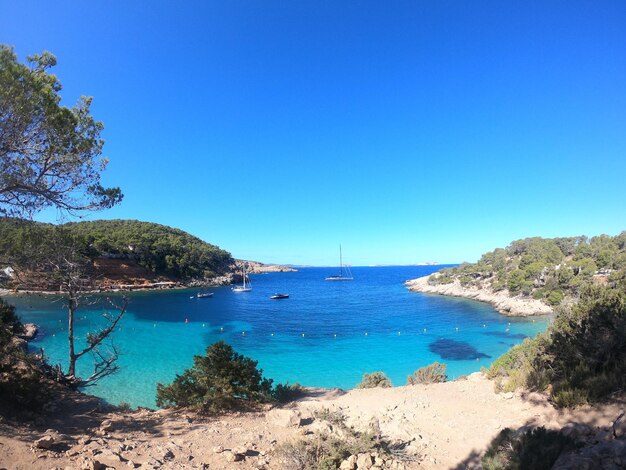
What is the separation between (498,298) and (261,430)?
175ft

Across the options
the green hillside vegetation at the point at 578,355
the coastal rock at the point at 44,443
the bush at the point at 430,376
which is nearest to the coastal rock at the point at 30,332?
the coastal rock at the point at 44,443

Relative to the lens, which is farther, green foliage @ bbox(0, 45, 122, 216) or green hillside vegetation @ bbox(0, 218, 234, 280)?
green hillside vegetation @ bbox(0, 218, 234, 280)

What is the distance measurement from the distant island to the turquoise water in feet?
14.4

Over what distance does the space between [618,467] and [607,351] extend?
13.3 feet

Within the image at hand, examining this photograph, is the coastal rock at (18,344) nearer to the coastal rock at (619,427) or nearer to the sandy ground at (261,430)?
the sandy ground at (261,430)

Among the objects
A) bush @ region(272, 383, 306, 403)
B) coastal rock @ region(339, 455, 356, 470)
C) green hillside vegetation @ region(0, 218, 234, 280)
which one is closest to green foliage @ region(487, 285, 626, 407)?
coastal rock @ region(339, 455, 356, 470)

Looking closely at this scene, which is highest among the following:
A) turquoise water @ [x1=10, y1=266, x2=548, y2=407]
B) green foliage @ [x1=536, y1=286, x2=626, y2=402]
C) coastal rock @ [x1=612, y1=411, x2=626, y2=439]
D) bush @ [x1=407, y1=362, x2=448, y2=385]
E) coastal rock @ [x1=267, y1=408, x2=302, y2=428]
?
green foliage @ [x1=536, y1=286, x2=626, y2=402]

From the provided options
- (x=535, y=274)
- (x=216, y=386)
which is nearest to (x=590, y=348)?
(x=216, y=386)

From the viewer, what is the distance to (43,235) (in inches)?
361

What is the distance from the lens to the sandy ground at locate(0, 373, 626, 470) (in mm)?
5090

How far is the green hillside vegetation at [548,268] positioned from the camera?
41875mm

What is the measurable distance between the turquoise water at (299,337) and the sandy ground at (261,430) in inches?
213

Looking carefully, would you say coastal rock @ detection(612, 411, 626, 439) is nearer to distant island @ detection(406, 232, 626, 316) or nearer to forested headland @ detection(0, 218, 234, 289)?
forested headland @ detection(0, 218, 234, 289)

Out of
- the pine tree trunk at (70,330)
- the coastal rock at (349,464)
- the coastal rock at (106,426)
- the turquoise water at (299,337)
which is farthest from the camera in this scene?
the turquoise water at (299,337)
